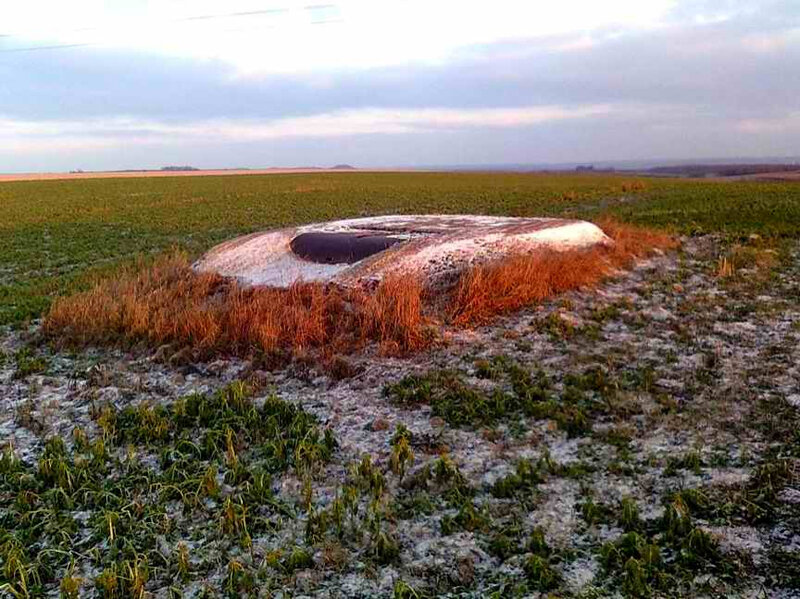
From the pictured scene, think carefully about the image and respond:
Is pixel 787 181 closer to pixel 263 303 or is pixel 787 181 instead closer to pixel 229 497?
pixel 263 303

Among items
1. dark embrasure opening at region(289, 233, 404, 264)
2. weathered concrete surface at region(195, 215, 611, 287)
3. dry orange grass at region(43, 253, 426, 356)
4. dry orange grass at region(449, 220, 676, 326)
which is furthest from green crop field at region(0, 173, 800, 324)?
dry orange grass at region(449, 220, 676, 326)

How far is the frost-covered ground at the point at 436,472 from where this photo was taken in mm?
3902

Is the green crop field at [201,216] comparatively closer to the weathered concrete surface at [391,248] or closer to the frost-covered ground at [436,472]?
the weathered concrete surface at [391,248]

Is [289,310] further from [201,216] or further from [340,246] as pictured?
[201,216]

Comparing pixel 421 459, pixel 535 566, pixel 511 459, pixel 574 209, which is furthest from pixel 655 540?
pixel 574 209

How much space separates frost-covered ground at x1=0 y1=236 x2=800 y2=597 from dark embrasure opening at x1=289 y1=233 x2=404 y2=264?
339cm

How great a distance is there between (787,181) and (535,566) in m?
47.7

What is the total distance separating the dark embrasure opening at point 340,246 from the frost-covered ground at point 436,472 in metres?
3.39

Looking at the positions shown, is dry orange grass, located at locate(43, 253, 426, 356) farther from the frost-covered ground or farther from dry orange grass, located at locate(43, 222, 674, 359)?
the frost-covered ground

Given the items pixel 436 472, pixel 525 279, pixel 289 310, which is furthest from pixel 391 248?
pixel 436 472

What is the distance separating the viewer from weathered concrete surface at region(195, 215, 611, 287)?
33.8ft

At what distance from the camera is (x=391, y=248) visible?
35.2 feet

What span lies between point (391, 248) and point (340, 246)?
4.25 feet

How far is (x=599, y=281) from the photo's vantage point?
11.1 metres
